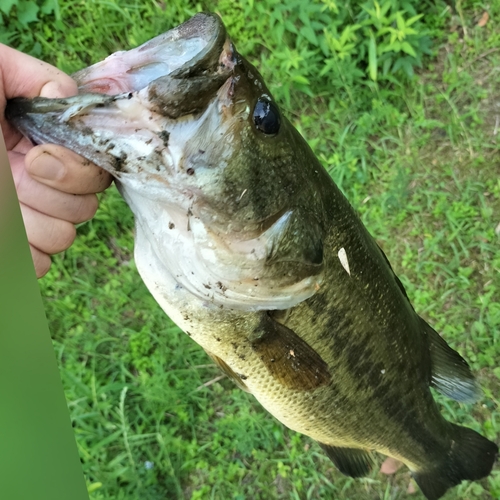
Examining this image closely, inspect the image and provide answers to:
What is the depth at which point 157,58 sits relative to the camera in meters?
1.05

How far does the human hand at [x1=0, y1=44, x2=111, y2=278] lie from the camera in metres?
1.18

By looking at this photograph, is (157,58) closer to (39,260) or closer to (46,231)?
(46,231)

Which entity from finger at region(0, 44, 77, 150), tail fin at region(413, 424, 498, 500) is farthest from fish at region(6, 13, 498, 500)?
tail fin at region(413, 424, 498, 500)

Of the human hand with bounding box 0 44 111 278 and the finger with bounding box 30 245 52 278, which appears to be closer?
the human hand with bounding box 0 44 111 278

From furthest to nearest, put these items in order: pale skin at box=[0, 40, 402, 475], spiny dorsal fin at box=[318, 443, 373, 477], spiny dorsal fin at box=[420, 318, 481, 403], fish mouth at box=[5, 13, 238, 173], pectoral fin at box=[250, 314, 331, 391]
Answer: spiny dorsal fin at box=[318, 443, 373, 477]
spiny dorsal fin at box=[420, 318, 481, 403]
pectoral fin at box=[250, 314, 331, 391]
pale skin at box=[0, 40, 402, 475]
fish mouth at box=[5, 13, 238, 173]

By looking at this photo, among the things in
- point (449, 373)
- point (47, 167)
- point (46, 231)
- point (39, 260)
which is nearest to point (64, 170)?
point (47, 167)

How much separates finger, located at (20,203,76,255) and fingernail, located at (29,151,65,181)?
0.68 feet

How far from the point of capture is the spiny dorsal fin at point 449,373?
5.82 ft

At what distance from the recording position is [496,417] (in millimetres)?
2631

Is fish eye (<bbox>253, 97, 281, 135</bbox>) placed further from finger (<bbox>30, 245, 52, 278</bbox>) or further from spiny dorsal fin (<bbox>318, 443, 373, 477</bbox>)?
spiny dorsal fin (<bbox>318, 443, 373, 477</bbox>)

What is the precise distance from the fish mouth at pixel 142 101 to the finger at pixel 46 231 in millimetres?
319

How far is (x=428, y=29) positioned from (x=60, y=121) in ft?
8.93

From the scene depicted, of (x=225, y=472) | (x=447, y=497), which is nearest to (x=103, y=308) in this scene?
(x=225, y=472)

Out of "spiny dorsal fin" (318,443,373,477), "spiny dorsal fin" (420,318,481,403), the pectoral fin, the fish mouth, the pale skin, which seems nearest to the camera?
the fish mouth
